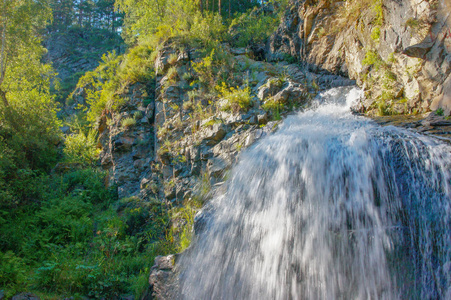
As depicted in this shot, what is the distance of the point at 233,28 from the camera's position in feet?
51.7

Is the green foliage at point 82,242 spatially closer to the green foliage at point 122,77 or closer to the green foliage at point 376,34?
the green foliage at point 122,77

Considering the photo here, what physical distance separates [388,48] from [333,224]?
5119 millimetres

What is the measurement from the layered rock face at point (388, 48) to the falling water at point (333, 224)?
1487 mm

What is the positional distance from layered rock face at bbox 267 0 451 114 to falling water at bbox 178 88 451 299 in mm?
1487

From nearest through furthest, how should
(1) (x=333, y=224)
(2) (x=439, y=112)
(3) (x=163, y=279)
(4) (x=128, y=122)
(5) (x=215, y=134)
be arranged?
(1) (x=333, y=224) → (3) (x=163, y=279) → (2) (x=439, y=112) → (5) (x=215, y=134) → (4) (x=128, y=122)

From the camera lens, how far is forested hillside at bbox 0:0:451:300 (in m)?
5.46

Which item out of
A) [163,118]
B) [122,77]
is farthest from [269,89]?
[122,77]

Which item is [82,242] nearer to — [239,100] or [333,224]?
[239,100]

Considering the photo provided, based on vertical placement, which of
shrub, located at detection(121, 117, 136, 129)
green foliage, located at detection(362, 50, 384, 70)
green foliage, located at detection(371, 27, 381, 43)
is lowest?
shrub, located at detection(121, 117, 136, 129)

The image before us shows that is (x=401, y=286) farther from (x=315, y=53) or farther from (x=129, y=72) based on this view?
(x=129, y=72)

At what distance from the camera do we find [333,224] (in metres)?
4.19

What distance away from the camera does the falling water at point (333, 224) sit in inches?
141

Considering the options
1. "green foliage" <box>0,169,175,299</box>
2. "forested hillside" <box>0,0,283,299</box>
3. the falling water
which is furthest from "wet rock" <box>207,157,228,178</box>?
"green foliage" <box>0,169,175,299</box>

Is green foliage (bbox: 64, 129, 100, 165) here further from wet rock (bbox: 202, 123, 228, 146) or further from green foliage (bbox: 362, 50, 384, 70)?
green foliage (bbox: 362, 50, 384, 70)
